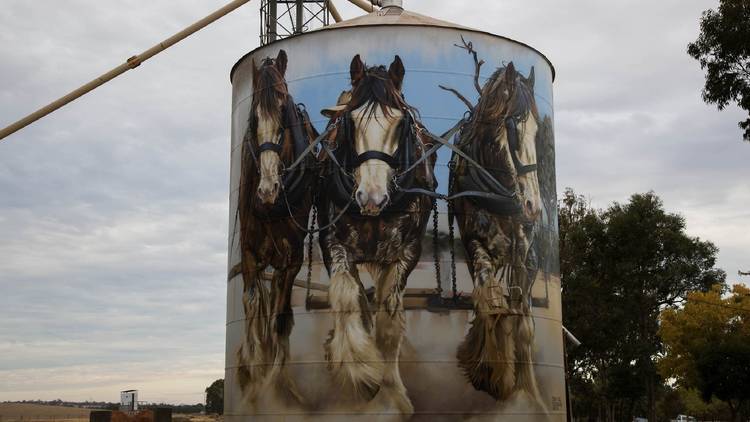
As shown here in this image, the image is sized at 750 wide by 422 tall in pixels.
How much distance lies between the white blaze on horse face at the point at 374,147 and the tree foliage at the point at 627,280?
33367 mm

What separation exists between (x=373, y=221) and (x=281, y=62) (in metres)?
6.10

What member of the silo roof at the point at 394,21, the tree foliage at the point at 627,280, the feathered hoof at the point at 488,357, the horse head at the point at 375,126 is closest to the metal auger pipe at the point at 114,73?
the silo roof at the point at 394,21

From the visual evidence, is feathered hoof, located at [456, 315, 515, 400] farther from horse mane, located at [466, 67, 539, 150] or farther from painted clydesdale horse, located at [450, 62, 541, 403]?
horse mane, located at [466, 67, 539, 150]

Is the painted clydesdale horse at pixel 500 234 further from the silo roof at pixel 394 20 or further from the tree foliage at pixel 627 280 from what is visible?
the tree foliage at pixel 627 280

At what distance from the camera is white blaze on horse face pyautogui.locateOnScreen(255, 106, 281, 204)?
2598 centimetres

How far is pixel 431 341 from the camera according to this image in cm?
2359

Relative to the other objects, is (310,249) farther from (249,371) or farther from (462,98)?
(462,98)

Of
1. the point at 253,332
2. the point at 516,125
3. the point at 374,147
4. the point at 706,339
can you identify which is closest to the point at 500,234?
the point at 516,125

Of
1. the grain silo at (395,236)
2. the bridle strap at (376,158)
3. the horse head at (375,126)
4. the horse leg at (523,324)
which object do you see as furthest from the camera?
the horse leg at (523,324)

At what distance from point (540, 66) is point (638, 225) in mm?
31957

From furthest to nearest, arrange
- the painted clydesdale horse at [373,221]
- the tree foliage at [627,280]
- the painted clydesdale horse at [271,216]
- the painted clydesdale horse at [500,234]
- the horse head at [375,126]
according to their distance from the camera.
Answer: the tree foliage at [627,280] → the painted clydesdale horse at [271,216] → the horse head at [375,126] → the painted clydesdale horse at [500,234] → the painted clydesdale horse at [373,221]

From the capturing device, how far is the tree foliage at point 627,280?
55.8 meters

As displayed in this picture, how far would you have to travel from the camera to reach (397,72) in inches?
995

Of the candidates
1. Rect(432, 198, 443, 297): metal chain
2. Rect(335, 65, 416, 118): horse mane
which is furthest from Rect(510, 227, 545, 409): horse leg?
Rect(335, 65, 416, 118): horse mane
